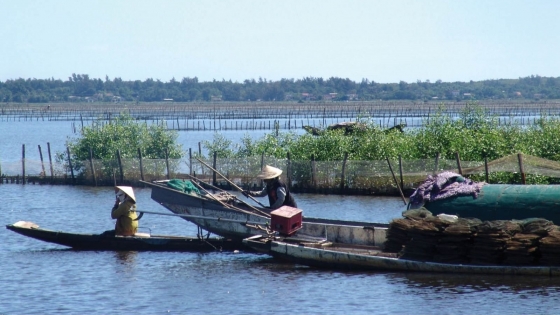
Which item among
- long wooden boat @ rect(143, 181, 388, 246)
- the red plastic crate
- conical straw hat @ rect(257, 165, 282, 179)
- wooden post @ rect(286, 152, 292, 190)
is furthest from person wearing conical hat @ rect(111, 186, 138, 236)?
wooden post @ rect(286, 152, 292, 190)

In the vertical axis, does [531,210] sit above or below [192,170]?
above

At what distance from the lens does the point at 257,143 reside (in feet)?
123

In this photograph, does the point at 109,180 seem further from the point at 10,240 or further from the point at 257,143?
the point at 10,240

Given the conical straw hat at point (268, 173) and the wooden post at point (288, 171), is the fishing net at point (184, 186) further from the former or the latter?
the wooden post at point (288, 171)

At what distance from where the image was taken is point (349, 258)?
17.3 metres

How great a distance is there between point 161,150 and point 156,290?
2268 cm

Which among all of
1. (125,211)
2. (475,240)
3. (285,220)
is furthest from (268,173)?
(475,240)

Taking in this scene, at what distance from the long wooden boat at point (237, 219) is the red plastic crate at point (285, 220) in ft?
2.62

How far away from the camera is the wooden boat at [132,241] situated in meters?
19.7

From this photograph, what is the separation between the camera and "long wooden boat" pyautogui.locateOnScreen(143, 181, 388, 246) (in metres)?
18.3

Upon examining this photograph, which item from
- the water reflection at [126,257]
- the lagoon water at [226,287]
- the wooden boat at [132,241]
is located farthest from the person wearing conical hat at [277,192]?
the water reflection at [126,257]

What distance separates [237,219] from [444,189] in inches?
179

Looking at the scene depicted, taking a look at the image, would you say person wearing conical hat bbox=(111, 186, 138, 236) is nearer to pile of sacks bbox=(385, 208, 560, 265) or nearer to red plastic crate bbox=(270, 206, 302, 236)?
red plastic crate bbox=(270, 206, 302, 236)

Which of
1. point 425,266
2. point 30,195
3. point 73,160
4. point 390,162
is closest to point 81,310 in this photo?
point 425,266
